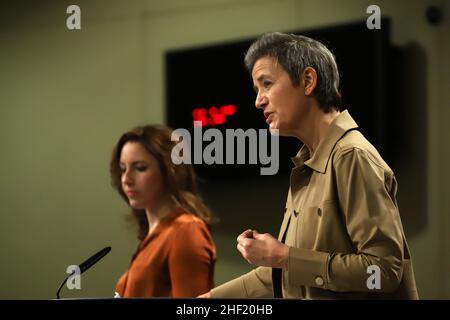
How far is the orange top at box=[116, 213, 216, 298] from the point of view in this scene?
1697 mm

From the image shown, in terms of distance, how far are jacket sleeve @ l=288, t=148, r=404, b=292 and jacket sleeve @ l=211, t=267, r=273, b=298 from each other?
141 mm

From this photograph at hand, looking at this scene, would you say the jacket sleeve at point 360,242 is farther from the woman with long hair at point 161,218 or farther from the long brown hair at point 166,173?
the long brown hair at point 166,173

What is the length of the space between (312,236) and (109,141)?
2.31 ft

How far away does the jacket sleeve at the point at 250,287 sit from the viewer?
1612 millimetres

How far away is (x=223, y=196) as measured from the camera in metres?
1.86

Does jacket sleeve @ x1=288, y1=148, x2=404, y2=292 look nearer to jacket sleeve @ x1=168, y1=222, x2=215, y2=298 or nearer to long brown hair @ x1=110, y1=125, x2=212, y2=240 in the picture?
jacket sleeve @ x1=168, y1=222, x2=215, y2=298

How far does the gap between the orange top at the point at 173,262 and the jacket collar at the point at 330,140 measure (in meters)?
0.36

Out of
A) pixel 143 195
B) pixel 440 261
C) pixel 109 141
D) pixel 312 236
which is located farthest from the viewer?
pixel 109 141

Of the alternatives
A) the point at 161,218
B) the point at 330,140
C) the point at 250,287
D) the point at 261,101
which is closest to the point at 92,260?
the point at 161,218

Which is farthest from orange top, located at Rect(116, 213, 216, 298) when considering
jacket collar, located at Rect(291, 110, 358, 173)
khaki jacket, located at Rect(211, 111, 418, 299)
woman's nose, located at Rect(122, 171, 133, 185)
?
jacket collar, located at Rect(291, 110, 358, 173)

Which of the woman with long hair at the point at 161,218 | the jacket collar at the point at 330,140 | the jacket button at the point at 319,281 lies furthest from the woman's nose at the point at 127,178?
the jacket button at the point at 319,281

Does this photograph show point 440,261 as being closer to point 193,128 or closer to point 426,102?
point 426,102

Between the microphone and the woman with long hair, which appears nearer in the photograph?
the woman with long hair
